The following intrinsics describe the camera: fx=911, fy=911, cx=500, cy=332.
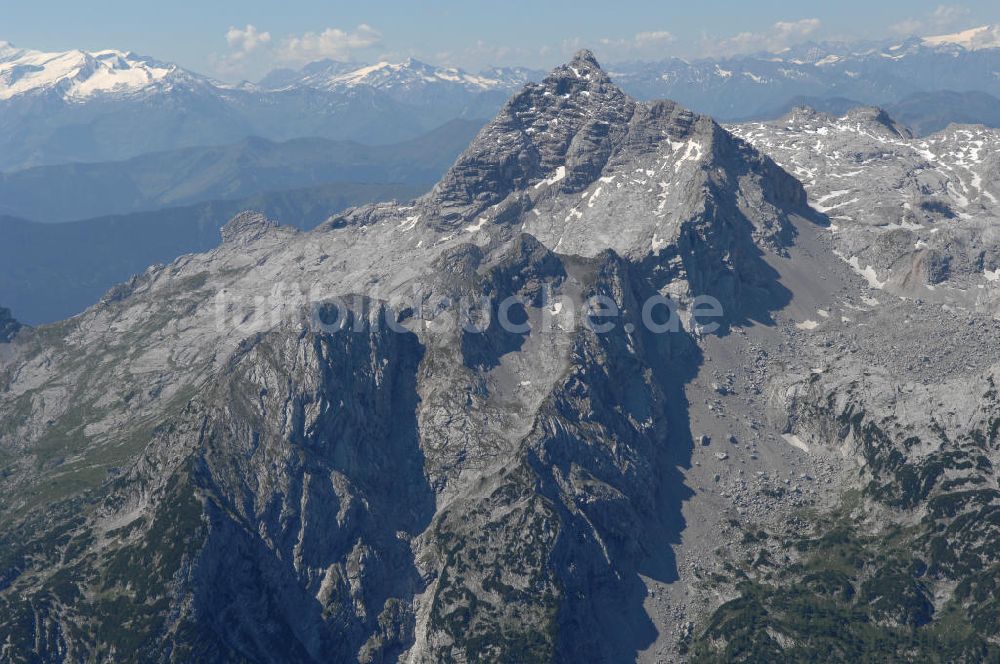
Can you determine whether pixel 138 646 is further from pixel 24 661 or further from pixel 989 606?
pixel 989 606

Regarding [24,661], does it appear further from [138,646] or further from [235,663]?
[235,663]

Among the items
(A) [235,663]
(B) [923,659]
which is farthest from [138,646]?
(B) [923,659]

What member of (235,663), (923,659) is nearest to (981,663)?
(923,659)

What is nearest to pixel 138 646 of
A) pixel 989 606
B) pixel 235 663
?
pixel 235 663

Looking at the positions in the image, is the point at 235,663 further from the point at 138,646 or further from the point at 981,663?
the point at 981,663

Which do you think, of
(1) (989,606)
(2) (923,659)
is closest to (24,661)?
(2) (923,659)

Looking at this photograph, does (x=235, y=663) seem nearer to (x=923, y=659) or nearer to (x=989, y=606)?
(x=923, y=659)
